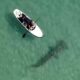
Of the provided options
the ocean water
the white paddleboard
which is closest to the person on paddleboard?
the white paddleboard

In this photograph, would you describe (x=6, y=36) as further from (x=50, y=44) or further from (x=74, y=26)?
(x=74, y=26)

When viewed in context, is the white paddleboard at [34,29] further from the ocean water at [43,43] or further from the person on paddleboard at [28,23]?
the ocean water at [43,43]

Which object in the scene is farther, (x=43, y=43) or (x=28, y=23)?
(x=43, y=43)

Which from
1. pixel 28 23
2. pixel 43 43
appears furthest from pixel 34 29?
pixel 43 43

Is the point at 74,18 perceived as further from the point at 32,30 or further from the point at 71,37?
the point at 32,30

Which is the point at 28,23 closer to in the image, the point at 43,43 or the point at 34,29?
the point at 34,29

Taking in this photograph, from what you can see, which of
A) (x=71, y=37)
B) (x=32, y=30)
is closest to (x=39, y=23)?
(x=32, y=30)

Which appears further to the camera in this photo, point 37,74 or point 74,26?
point 74,26

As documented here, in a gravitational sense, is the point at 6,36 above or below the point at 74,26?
below

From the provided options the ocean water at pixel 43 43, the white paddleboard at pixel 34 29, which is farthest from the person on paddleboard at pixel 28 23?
the ocean water at pixel 43 43
